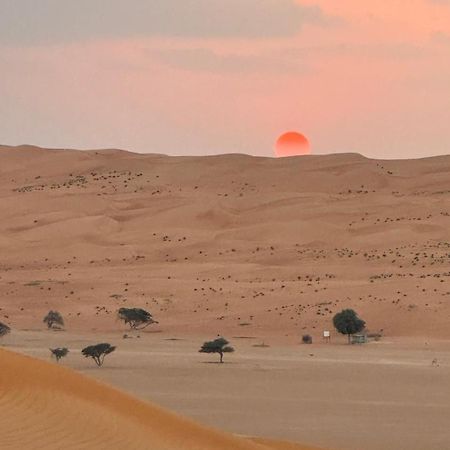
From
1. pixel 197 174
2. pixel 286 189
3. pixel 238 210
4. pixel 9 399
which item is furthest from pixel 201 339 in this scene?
pixel 197 174

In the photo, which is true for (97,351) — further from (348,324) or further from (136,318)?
(136,318)

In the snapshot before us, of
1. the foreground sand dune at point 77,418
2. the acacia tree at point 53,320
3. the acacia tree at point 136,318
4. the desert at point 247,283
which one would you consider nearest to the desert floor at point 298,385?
the desert at point 247,283

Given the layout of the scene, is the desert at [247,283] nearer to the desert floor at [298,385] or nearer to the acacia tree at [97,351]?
the desert floor at [298,385]

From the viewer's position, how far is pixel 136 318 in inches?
1531

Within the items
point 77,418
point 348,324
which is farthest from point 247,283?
point 77,418

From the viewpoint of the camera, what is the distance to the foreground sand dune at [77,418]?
463 inches

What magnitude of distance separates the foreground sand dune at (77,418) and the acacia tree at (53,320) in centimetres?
2595

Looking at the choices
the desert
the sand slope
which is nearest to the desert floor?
the desert

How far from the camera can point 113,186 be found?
9088 cm

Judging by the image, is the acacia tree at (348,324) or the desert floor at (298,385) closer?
the desert floor at (298,385)

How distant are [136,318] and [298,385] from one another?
13.9 m

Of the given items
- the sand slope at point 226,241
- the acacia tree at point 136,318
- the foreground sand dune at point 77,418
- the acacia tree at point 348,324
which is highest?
the sand slope at point 226,241

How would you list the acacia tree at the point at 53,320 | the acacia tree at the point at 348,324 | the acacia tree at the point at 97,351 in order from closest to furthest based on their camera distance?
the acacia tree at the point at 97,351
the acacia tree at the point at 348,324
the acacia tree at the point at 53,320

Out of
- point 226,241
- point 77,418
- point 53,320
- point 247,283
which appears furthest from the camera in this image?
point 226,241
